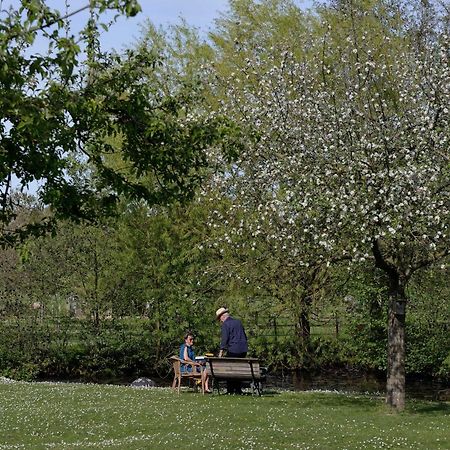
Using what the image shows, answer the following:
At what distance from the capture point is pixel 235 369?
16781mm

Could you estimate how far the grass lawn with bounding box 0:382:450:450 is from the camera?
449 inches

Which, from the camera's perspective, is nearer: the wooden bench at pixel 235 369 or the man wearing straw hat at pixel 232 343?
the wooden bench at pixel 235 369

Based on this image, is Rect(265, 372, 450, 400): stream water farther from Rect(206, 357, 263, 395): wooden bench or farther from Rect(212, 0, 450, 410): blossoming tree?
Rect(212, 0, 450, 410): blossoming tree

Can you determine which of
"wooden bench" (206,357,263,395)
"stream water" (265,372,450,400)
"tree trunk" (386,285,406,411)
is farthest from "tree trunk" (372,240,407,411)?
"stream water" (265,372,450,400)

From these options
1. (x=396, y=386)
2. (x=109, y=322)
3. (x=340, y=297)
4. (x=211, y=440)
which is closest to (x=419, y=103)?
(x=396, y=386)

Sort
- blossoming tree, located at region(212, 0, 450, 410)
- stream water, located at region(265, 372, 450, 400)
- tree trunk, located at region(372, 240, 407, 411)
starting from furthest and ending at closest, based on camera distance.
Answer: stream water, located at region(265, 372, 450, 400) < tree trunk, located at region(372, 240, 407, 411) < blossoming tree, located at region(212, 0, 450, 410)

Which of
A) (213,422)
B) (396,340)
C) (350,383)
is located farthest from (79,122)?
(350,383)

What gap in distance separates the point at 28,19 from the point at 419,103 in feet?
30.7

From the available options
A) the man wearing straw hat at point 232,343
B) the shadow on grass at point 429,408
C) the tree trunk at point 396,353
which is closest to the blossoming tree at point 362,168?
the tree trunk at point 396,353

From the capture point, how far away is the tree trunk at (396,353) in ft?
49.1

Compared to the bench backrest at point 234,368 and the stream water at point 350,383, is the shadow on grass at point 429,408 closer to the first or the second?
the bench backrest at point 234,368

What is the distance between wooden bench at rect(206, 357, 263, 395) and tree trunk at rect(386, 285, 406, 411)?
111 inches

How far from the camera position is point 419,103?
14.8 m

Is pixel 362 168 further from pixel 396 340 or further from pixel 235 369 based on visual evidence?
pixel 235 369
